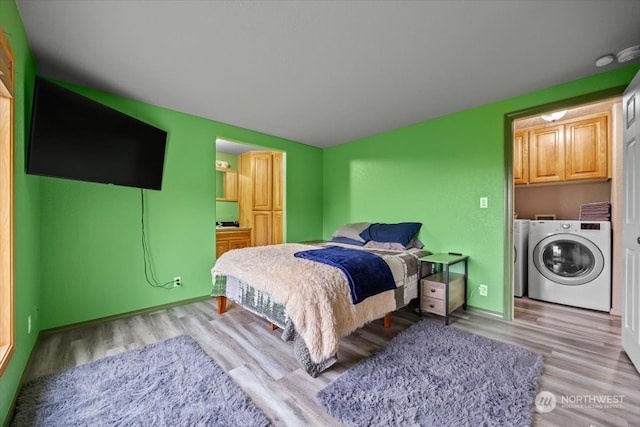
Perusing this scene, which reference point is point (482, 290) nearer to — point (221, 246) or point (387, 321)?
point (387, 321)

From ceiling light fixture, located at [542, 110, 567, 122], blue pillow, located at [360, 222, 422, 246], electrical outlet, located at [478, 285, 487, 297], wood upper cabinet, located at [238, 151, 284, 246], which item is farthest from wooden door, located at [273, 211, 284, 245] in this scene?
ceiling light fixture, located at [542, 110, 567, 122]

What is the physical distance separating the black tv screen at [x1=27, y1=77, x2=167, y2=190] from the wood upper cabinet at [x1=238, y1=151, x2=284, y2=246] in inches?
78.4

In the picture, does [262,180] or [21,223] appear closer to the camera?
[21,223]

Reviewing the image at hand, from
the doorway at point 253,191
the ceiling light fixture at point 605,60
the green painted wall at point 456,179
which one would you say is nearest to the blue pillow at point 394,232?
the green painted wall at point 456,179

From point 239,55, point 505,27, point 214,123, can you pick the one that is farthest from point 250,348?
point 505,27

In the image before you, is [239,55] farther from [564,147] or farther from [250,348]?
[564,147]

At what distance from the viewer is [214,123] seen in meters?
3.37

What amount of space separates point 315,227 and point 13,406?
12.1ft

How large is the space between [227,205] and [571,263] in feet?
16.8

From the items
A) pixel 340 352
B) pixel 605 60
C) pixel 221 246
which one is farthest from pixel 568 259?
pixel 221 246

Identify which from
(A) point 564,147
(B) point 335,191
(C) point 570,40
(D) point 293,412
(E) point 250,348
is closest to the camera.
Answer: (D) point 293,412

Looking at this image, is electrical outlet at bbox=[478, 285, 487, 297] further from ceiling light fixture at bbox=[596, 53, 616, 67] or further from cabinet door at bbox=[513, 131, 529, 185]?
ceiling light fixture at bbox=[596, 53, 616, 67]

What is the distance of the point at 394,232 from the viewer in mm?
3326

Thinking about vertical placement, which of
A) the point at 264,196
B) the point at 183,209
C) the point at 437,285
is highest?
the point at 264,196
